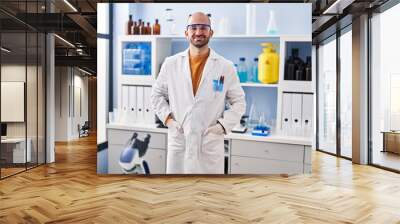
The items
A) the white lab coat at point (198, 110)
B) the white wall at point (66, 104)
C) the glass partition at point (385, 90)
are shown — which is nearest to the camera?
the white lab coat at point (198, 110)

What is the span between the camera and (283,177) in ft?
17.9

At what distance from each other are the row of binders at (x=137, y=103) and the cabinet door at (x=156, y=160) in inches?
15.9

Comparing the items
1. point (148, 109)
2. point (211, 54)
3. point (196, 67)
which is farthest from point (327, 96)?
point (148, 109)

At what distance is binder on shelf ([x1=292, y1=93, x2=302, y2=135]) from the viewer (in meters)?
5.13

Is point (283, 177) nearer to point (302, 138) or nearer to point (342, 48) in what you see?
point (302, 138)

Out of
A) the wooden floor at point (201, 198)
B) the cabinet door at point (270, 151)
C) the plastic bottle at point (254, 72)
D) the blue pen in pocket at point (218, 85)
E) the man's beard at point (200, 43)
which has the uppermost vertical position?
the man's beard at point (200, 43)

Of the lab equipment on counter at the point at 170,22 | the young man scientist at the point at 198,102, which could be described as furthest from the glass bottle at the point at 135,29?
the young man scientist at the point at 198,102

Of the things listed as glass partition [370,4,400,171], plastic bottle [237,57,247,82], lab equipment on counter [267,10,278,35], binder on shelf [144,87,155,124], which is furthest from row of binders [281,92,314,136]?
glass partition [370,4,400,171]

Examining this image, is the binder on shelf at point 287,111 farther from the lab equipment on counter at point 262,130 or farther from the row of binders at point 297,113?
the lab equipment on counter at point 262,130

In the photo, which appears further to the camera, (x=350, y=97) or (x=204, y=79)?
(x=350, y=97)

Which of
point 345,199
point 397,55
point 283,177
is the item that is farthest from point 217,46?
point 397,55

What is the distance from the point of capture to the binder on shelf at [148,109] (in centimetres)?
516

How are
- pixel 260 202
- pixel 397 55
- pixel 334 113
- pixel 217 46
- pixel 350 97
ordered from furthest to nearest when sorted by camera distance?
pixel 334 113
pixel 350 97
pixel 397 55
pixel 217 46
pixel 260 202

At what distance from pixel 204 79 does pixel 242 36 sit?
2.55 ft
